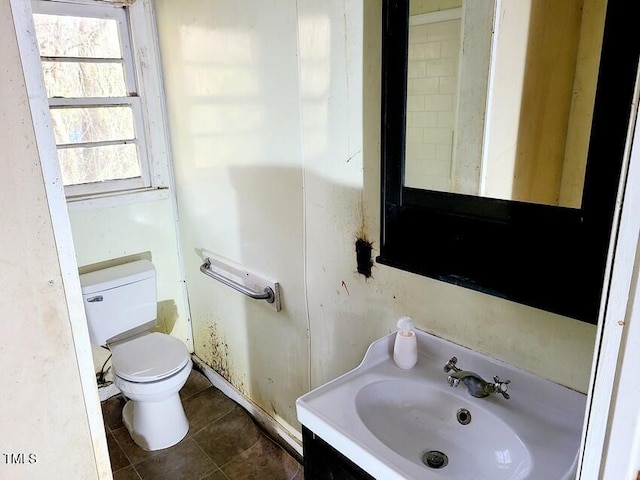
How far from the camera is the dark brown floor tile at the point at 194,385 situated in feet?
8.52

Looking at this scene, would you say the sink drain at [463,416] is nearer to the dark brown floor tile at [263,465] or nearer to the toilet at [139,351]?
the dark brown floor tile at [263,465]

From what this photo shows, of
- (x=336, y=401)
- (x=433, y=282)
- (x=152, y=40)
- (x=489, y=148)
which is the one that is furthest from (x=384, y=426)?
(x=152, y=40)

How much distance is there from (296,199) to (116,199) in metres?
1.18

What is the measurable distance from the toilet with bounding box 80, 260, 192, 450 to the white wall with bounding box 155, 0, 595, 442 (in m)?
0.30

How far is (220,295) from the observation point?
236 cm

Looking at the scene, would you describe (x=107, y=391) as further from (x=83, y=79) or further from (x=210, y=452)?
(x=83, y=79)

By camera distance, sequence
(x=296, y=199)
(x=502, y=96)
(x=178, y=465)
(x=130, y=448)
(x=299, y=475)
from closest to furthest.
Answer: (x=502, y=96), (x=296, y=199), (x=299, y=475), (x=178, y=465), (x=130, y=448)

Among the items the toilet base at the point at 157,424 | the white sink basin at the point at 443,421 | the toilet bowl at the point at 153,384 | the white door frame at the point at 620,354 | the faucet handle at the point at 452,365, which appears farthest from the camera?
the toilet base at the point at 157,424


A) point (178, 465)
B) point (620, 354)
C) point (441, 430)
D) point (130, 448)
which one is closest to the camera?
point (620, 354)

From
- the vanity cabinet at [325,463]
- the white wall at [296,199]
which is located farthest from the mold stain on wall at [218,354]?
the vanity cabinet at [325,463]

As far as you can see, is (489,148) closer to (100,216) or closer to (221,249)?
(221,249)

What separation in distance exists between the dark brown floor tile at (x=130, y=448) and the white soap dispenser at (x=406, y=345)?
1.49 metres

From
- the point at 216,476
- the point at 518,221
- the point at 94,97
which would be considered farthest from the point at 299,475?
the point at 94,97

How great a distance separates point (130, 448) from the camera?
2199 millimetres
